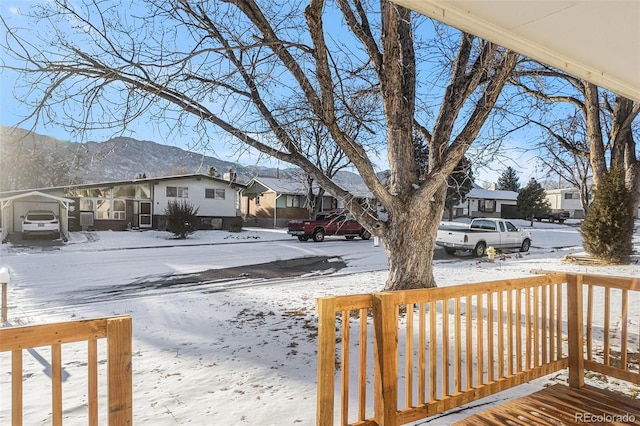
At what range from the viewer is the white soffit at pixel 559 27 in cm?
214

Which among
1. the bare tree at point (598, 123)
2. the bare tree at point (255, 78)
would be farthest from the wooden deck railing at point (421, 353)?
the bare tree at point (598, 123)

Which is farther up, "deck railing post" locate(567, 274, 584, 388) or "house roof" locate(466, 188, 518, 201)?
"house roof" locate(466, 188, 518, 201)

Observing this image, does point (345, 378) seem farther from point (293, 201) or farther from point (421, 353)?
point (293, 201)

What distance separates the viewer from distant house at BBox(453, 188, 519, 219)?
41688mm

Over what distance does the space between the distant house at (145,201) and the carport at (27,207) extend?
180 millimetres

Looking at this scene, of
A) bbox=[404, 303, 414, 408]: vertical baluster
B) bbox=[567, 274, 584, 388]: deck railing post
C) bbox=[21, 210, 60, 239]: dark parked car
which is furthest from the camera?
bbox=[21, 210, 60, 239]: dark parked car

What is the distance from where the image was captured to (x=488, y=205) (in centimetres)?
4291

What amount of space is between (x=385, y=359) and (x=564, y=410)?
1.55 m

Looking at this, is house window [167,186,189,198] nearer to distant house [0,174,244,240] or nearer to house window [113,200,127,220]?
distant house [0,174,244,240]

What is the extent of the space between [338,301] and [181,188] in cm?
2587

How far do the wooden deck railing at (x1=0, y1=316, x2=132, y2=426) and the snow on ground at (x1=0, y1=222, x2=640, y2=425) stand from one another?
1.23 m

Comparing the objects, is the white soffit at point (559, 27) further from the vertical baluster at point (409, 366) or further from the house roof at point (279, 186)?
the house roof at point (279, 186)

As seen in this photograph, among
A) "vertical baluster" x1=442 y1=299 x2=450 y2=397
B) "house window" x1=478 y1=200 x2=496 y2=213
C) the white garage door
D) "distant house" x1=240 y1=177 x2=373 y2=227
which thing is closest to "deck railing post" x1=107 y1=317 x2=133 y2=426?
"vertical baluster" x1=442 y1=299 x2=450 y2=397

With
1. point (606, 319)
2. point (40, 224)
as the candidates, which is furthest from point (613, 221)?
point (40, 224)
